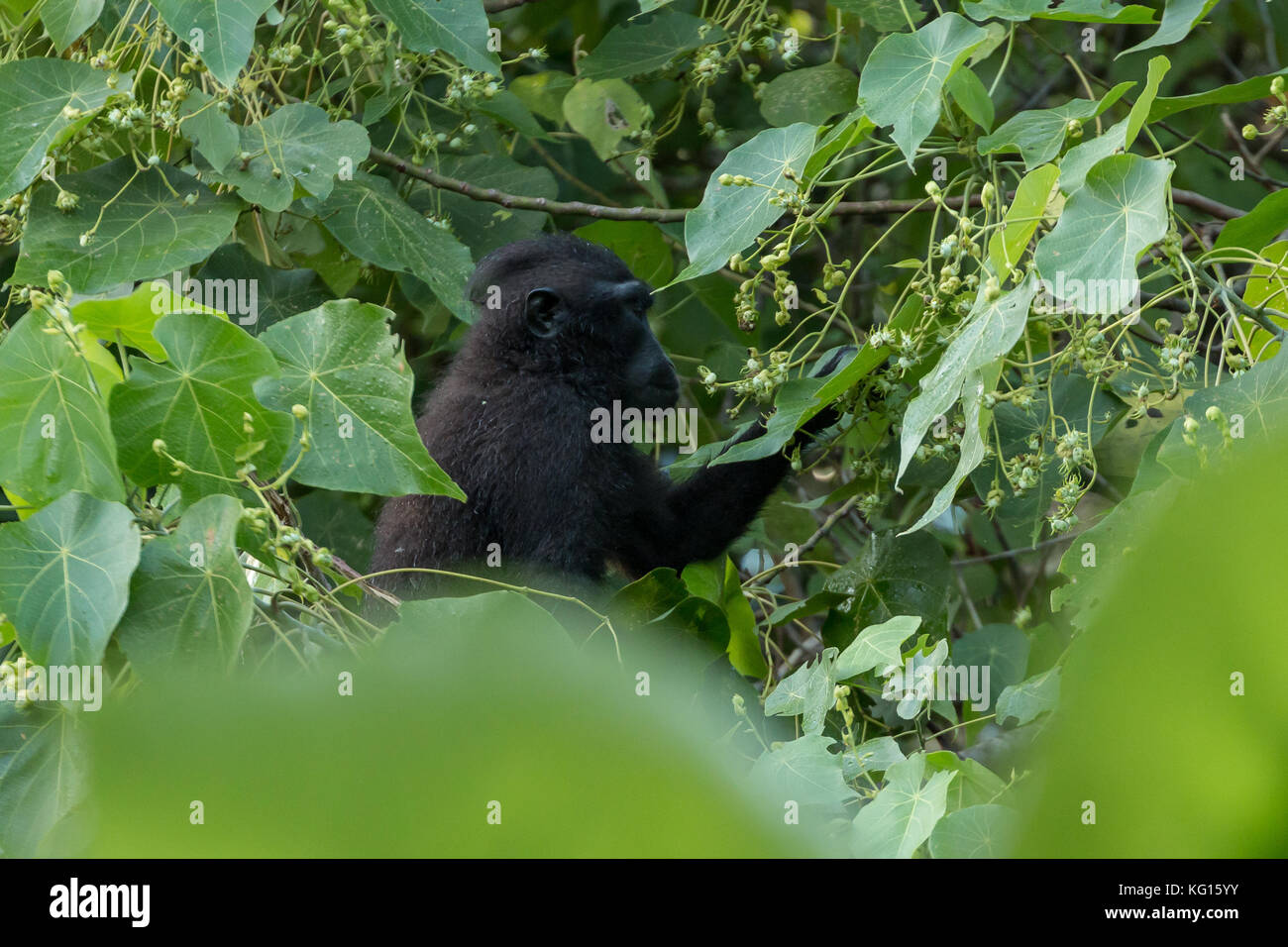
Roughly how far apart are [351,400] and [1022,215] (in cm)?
100

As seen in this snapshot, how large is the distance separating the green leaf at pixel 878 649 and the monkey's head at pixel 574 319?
1.57 meters

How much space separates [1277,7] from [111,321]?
10.2 ft

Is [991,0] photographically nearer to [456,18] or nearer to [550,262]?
[456,18]

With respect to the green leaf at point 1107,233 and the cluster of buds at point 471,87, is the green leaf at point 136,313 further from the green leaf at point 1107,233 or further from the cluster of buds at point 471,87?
the cluster of buds at point 471,87

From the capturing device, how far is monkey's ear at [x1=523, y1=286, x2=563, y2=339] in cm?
326

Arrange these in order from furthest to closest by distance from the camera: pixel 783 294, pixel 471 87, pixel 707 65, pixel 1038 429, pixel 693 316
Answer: pixel 693 316
pixel 707 65
pixel 471 87
pixel 1038 429
pixel 783 294

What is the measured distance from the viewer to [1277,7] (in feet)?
10.9

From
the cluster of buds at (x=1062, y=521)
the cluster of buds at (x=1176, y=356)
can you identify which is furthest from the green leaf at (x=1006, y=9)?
the cluster of buds at (x=1062, y=521)

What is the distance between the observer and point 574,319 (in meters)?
3.30

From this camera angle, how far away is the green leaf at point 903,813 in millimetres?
1288

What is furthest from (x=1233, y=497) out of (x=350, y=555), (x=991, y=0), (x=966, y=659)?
(x=350, y=555)
